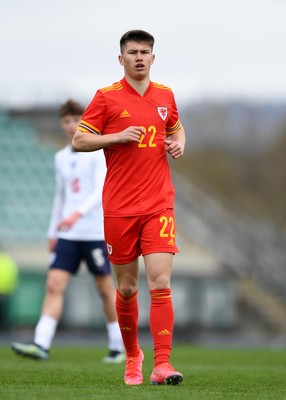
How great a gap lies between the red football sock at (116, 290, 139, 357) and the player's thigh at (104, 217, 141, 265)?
0.32 metres

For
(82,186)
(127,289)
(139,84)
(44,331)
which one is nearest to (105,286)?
(44,331)

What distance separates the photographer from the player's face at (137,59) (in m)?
6.55

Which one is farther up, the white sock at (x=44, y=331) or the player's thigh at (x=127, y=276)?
the player's thigh at (x=127, y=276)

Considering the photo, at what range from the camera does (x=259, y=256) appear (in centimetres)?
2777

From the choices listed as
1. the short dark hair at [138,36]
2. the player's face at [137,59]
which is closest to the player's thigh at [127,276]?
the player's face at [137,59]

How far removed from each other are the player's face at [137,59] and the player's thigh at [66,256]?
3329mm

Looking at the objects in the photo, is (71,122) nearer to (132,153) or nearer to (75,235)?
(75,235)

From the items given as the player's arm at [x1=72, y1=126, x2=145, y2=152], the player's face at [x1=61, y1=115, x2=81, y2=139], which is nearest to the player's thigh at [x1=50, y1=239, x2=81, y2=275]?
the player's face at [x1=61, y1=115, x2=81, y2=139]

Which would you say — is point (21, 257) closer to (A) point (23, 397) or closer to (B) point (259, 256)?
(B) point (259, 256)

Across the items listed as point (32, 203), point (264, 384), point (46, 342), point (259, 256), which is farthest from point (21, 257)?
point (264, 384)

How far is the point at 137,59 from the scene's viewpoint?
21.6 feet

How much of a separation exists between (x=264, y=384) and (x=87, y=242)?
3191 mm

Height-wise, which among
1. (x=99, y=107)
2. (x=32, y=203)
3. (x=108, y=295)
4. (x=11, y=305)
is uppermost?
(x=99, y=107)

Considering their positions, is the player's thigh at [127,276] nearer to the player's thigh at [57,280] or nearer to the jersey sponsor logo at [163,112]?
the jersey sponsor logo at [163,112]
